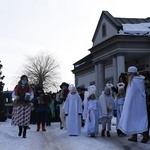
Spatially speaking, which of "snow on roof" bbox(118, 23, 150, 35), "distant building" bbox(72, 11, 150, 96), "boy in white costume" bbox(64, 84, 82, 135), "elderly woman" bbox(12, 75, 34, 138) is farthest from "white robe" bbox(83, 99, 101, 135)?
"snow on roof" bbox(118, 23, 150, 35)

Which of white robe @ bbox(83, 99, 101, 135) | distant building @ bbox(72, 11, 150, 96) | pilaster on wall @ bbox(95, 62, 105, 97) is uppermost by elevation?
distant building @ bbox(72, 11, 150, 96)

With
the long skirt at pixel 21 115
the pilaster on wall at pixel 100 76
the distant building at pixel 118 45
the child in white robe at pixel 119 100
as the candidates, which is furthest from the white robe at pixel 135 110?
the pilaster on wall at pixel 100 76

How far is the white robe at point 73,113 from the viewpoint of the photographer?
12.0 metres

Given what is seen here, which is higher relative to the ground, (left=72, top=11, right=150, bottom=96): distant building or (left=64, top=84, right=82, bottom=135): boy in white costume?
(left=72, top=11, right=150, bottom=96): distant building

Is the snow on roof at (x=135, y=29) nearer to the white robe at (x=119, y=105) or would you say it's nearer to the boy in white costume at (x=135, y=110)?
the white robe at (x=119, y=105)

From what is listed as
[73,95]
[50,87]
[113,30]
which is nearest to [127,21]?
[113,30]

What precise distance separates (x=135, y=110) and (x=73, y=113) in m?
3.34

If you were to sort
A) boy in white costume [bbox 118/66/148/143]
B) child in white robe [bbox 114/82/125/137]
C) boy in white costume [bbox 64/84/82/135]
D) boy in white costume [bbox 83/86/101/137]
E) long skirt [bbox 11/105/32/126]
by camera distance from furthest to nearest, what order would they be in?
boy in white costume [bbox 64/84/82/135] → child in white robe [bbox 114/82/125/137] → boy in white costume [bbox 83/86/101/137] → long skirt [bbox 11/105/32/126] → boy in white costume [bbox 118/66/148/143]

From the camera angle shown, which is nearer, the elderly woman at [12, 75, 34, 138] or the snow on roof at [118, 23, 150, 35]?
the elderly woman at [12, 75, 34, 138]

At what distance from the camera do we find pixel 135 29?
→ 30.2 metres

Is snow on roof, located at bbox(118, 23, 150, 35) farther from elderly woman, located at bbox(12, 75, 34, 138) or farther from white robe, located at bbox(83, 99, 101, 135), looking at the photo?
elderly woman, located at bbox(12, 75, 34, 138)

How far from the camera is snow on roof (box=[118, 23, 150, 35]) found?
96.8 ft

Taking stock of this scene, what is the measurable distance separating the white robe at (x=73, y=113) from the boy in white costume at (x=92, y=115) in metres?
0.31

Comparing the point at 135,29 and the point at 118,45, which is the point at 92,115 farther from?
the point at 135,29
